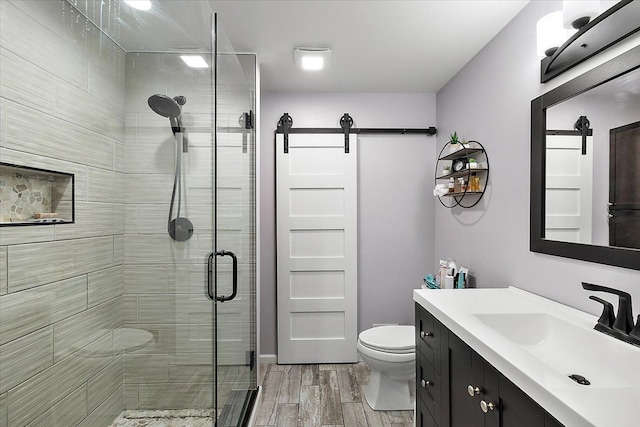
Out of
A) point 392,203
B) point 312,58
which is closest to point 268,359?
point 392,203

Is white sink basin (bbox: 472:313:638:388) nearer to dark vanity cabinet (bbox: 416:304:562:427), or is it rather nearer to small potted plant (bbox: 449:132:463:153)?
dark vanity cabinet (bbox: 416:304:562:427)

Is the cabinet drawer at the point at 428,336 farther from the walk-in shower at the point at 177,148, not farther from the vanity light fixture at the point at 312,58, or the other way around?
the vanity light fixture at the point at 312,58

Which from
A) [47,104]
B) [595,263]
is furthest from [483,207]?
[47,104]

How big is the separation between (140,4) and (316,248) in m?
2.44

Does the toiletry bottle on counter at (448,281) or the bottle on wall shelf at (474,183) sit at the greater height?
the bottle on wall shelf at (474,183)

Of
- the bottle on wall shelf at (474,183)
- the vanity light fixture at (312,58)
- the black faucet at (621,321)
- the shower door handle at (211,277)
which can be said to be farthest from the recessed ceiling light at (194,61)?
the bottle on wall shelf at (474,183)

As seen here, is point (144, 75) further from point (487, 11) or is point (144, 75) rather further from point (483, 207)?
point (483, 207)

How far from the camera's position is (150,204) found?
1011 millimetres

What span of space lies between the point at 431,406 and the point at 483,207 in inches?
50.2

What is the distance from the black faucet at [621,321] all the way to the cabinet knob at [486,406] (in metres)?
0.49

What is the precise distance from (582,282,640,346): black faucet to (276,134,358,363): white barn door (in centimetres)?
205

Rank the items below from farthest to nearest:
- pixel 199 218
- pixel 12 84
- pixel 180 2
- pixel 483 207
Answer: pixel 483 207
pixel 199 218
pixel 180 2
pixel 12 84

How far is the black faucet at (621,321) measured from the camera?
46.5 inches

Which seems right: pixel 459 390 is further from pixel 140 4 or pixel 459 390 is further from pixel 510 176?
pixel 140 4
